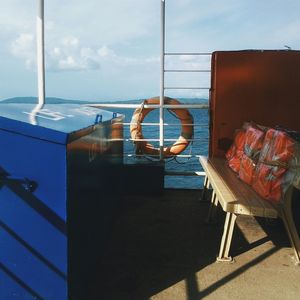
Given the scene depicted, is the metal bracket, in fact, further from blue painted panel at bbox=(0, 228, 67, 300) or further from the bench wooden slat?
the bench wooden slat

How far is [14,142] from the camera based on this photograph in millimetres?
2281

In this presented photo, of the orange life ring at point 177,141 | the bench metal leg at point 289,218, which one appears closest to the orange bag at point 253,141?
the bench metal leg at point 289,218

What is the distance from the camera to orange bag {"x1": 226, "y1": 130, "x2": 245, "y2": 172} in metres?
Result: 4.57

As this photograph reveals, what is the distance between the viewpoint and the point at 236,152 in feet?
15.7

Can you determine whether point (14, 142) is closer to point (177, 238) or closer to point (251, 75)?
point (177, 238)

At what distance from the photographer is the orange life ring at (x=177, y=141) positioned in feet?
20.1

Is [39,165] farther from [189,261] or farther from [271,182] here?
[271,182]

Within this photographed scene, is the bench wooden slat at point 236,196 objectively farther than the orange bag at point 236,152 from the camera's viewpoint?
No

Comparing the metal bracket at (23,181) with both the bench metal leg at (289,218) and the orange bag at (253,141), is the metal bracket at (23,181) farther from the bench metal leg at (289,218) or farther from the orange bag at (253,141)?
the orange bag at (253,141)

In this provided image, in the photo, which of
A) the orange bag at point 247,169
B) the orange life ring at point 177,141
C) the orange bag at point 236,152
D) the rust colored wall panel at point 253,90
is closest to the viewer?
the orange bag at point 247,169

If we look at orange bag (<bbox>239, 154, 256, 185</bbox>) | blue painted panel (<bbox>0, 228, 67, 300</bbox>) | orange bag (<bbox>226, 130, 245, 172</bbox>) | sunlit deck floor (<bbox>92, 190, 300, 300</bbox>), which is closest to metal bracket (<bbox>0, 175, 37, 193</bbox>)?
blue painted panel (<bbox>0, 228, 67, 300</bbox>)

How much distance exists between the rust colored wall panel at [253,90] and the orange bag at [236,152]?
31cm

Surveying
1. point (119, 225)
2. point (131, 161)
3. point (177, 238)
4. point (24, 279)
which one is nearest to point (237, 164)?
point (177, 238)

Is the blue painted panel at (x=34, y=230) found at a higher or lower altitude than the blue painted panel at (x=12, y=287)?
higher
